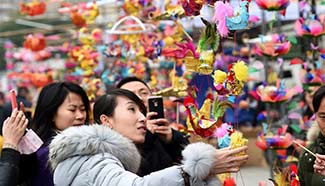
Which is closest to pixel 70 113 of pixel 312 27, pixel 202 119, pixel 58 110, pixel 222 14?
pixel 58 110

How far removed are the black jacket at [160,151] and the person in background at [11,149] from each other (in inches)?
36.2

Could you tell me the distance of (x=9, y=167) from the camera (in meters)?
3.07

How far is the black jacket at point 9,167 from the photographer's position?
3.04 meters

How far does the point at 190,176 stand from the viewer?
8.30ft

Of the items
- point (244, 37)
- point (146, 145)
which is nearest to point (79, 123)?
point (146, 145)

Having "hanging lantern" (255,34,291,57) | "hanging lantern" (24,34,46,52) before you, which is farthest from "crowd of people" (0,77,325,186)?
"hanging lantern" (24,34,46,52)

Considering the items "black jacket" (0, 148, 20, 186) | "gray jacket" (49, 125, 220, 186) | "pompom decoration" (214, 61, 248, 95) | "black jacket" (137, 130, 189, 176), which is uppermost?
"pompom decoration" (214, 61, 248, 95)

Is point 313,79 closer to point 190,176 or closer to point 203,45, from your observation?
point 203,45

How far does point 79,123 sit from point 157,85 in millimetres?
2447

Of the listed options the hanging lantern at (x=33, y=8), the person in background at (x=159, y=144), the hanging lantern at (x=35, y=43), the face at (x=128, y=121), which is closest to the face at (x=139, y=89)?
the person in background at (x=159, y=144)

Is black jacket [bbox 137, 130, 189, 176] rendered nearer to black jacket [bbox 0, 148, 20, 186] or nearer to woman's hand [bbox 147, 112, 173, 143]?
woman's hand [bbox 147, 112, 173, 143]

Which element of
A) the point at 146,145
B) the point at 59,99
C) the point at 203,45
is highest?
the point at 203,45

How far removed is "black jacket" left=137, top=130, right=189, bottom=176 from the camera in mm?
4008

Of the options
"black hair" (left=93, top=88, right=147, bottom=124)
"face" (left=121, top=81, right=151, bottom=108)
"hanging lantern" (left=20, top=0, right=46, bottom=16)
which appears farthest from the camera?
"hanging lantern" (left=20, top=0, right=46, bottom=16)
